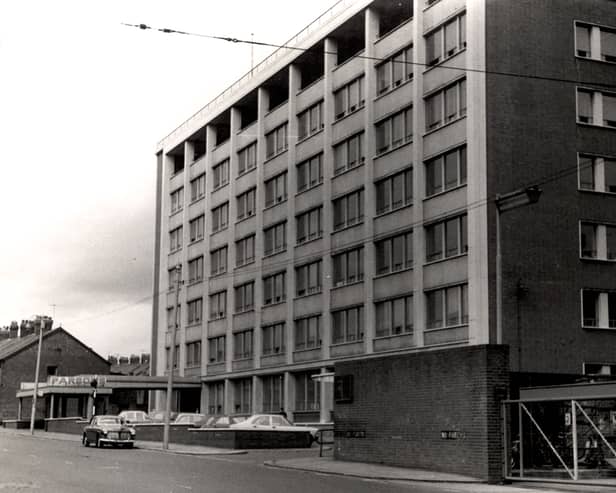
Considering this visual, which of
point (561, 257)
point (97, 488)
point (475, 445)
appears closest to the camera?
point (97, 488)

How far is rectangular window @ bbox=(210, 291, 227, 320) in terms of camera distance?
63469mm

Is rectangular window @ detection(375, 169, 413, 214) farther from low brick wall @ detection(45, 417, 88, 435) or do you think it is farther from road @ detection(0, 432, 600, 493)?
low brick wall @ detection(45, 417, 88, 435)

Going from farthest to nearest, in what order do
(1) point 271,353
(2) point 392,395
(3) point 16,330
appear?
(3) point 16,330 < (1) point 271,353 < (2) point 392,395

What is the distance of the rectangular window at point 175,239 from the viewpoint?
72.3 meters

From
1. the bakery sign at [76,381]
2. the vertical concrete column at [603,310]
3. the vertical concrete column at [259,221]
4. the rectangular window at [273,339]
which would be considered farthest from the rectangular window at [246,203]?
the vertical concrete column at [603,310]

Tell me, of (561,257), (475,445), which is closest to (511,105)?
(561,257)

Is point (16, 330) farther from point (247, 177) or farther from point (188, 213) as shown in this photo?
point (247, 177)

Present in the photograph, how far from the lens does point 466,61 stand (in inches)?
1601

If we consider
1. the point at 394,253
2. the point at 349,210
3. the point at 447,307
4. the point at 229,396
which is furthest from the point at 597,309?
the point at 229,396

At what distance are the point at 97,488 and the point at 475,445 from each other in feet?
31.5

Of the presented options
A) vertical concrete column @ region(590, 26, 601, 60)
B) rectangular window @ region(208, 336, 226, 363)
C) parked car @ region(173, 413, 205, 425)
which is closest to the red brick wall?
rectangular window @ region(208, 336, 226, 363)

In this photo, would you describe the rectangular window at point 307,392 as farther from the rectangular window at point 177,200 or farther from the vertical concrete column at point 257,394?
the rectangular window at point 177,200

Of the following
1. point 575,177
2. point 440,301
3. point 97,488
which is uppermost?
point 575,177

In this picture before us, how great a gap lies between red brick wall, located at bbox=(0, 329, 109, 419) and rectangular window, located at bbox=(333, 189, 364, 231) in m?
45.3
